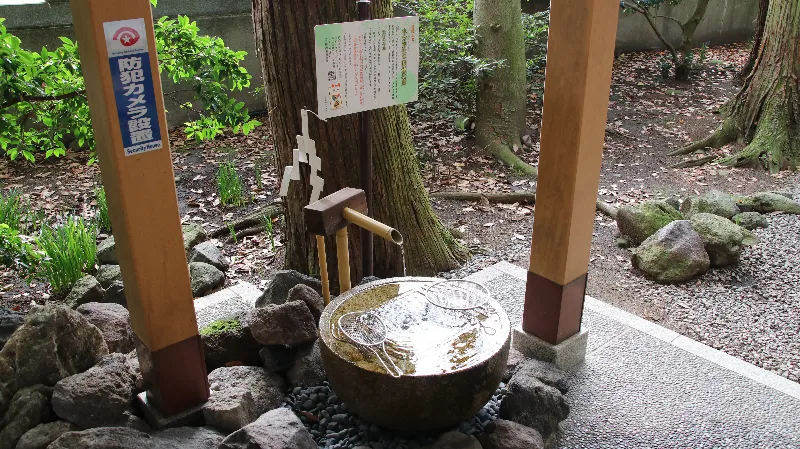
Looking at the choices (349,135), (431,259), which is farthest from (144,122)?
(431,259)

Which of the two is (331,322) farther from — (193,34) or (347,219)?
(193,34)

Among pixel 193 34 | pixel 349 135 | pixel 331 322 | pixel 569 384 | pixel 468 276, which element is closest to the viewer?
pixel 331 322

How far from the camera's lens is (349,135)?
3.76 m

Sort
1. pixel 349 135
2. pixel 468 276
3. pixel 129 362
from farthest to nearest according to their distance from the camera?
pixel 468 276, pixel 349 135, pixel 129 362

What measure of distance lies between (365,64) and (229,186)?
329 centimetres

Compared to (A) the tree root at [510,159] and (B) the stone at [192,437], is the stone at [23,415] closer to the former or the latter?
(B) the stone at [192,437]

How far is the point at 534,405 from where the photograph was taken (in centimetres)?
277

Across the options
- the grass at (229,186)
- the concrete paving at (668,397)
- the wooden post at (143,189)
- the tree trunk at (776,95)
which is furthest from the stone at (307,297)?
the tree trunk at (776,95)

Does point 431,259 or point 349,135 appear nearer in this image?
point 349,135

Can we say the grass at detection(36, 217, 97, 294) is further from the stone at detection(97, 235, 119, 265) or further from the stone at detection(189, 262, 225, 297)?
the stone at detection(189, 262, 225, 297)

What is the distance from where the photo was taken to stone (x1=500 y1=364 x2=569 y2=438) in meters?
2.76

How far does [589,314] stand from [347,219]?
1.80m

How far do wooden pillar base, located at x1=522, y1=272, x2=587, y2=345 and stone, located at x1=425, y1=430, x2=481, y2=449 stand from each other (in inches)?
35.4

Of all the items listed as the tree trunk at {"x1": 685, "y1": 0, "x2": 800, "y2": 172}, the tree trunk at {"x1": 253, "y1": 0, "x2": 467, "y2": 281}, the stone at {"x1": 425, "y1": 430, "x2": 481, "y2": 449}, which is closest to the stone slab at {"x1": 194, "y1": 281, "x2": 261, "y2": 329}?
the tree trunk at {"x1": 253, "y1": 0, "x2": 467, "y2": 281}
